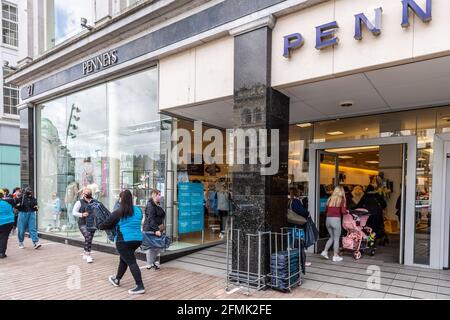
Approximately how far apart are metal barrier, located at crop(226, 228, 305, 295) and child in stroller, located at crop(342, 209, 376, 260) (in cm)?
216

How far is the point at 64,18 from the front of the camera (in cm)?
1055

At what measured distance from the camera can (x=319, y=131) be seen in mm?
8133

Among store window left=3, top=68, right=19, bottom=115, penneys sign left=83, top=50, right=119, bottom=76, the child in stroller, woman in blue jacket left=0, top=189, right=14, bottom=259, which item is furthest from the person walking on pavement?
store window left=3, top=68, right=19, bottom=115

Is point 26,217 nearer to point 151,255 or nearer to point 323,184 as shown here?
point 151,255

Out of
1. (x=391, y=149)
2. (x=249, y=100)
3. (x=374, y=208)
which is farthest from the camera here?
(x=391, y=149)

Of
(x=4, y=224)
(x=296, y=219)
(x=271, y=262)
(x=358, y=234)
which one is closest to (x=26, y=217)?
(x=4, y=224)

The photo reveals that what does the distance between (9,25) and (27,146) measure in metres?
10.8

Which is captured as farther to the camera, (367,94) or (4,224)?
(4,224)

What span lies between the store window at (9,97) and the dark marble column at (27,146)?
24.8 ft

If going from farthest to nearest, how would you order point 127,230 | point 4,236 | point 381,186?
point 381,186, point 4,236, point 127,230

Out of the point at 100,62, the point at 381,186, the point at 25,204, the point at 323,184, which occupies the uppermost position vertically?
the point at 100,62

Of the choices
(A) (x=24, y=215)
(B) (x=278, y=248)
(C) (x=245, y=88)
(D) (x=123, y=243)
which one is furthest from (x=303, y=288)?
(A) (x=24, y=215)

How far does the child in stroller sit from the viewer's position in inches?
285

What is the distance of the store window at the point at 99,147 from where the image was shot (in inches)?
317
